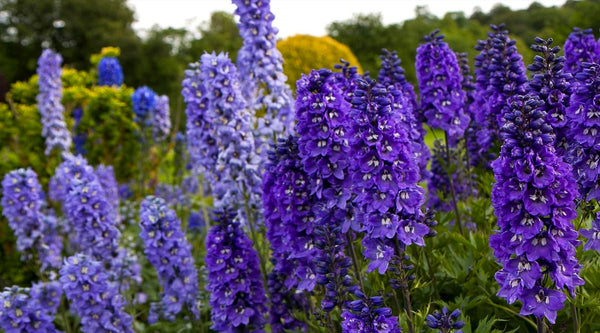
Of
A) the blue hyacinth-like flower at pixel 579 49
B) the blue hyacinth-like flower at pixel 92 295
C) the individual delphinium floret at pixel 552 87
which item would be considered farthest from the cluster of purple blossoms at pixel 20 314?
the blue hyacinth-like flower at pixel 579 49

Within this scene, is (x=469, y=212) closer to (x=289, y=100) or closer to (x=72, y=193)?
(x=289, y=100)

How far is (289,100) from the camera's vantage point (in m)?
5.79

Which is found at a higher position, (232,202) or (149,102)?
(149,102)

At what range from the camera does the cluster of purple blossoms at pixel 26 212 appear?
250 inches

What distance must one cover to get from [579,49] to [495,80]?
746 mm

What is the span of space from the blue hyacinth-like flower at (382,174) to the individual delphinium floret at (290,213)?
1.69 ft

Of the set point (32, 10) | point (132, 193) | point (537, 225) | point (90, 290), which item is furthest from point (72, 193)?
point (32, 10)

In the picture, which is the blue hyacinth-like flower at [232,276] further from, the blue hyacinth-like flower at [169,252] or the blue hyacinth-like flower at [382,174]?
the blue hyacinth-like flower at [382,174]

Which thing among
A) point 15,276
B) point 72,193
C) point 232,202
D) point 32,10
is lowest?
point 15,276

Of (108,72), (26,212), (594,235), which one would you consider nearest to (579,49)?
(594,235)

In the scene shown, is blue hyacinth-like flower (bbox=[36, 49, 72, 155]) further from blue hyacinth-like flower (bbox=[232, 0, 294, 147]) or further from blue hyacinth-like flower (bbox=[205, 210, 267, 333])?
blue hyacinth-like flower (bbox=[205, 210, 267, 333])

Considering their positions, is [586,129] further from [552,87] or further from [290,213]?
[290,213]

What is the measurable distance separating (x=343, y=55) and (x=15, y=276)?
9354mm

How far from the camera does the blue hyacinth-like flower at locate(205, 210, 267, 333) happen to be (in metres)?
4.47
